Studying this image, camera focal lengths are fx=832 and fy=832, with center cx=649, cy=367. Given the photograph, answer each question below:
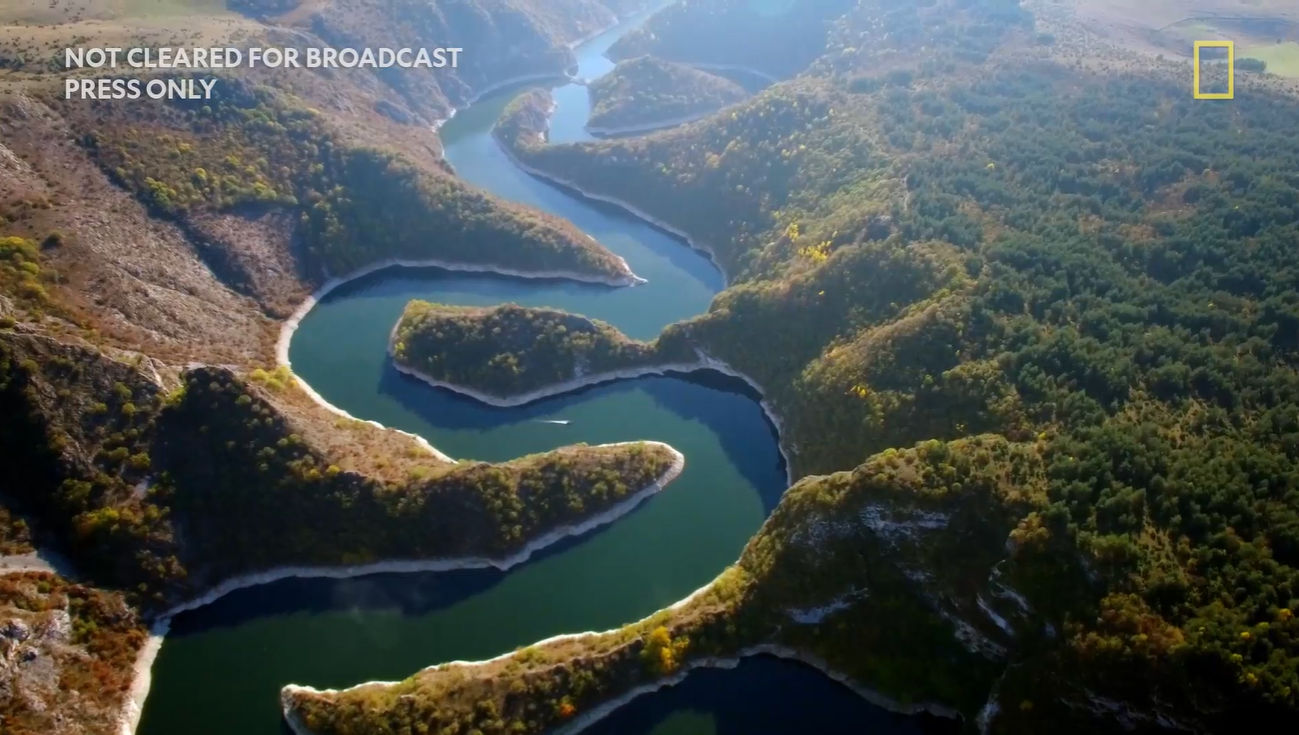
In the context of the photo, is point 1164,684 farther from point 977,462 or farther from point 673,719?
point 673,719

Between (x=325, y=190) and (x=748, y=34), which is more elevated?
(x=748, y=34)

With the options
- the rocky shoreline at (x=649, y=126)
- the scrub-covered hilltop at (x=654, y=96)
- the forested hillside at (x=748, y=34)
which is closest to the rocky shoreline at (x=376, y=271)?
the rocky shoreline at (x=649, y=126)

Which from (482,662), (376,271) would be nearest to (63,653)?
(482,662)

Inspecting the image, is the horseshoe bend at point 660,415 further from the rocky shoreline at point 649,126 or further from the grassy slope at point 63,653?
the rocky shoreline at point 649,126

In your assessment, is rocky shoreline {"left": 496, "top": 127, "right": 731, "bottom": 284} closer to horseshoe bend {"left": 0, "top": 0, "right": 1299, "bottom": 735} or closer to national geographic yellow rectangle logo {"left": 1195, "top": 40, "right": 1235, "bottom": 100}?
horseshoe bend {"left": 0, "top": 0, "right": 1299, "bottom": 735}

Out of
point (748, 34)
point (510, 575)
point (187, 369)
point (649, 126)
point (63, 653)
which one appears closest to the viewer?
point (63, 653)

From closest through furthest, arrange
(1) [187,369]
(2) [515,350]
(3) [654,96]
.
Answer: (1) [187,369] → (2) [515,350] → (3) [654,96]

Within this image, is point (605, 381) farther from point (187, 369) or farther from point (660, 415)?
point (187, 369)
